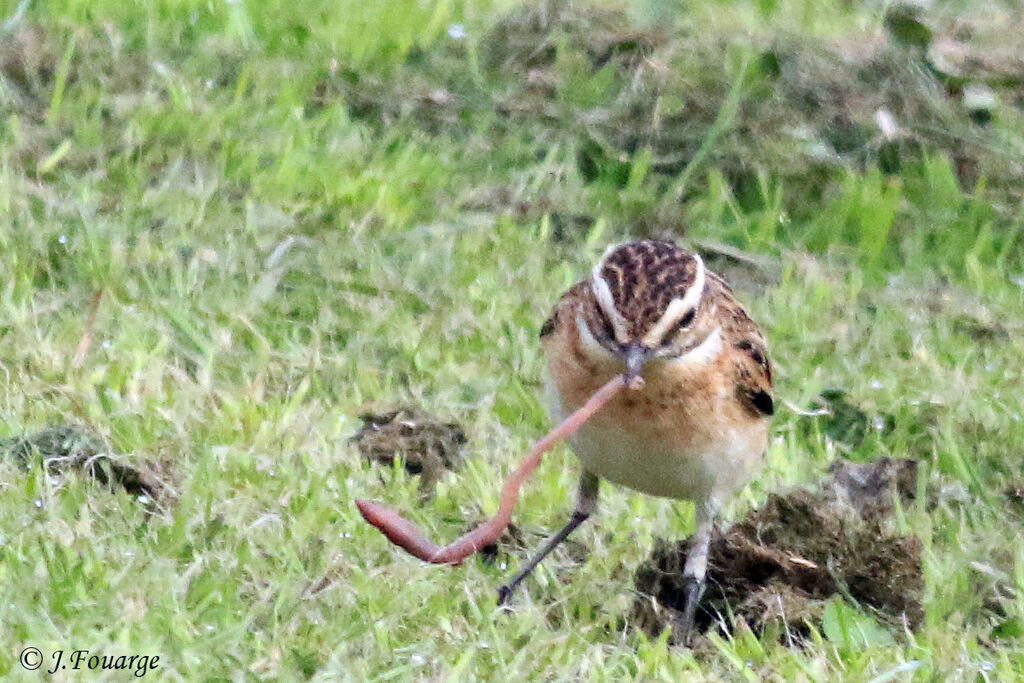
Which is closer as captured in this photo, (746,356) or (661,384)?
(661,384)

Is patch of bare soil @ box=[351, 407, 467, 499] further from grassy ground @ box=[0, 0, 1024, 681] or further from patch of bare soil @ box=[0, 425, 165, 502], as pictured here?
patch of bare soil @ box=[0, 425, 165, 502]

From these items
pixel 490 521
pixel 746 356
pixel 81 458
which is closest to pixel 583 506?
pixel 746 356

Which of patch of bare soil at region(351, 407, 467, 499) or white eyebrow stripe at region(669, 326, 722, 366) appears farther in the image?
patch of bare soil at region(351, 407, 467, 499)

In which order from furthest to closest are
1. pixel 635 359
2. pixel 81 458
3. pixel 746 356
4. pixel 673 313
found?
pixel 81 458 < pixel 746 356 < pixel 673 313 < pixel 635 359


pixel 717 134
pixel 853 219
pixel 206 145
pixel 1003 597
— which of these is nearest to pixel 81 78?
pixel 206 145

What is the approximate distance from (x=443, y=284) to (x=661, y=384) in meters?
2.59

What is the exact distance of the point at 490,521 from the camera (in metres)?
5.17

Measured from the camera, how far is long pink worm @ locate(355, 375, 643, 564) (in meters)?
4.87

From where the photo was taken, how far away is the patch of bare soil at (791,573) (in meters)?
5.77

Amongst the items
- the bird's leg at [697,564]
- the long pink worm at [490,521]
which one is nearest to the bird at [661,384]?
the bird's leg at [697,564]

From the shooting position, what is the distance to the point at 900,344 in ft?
26.6

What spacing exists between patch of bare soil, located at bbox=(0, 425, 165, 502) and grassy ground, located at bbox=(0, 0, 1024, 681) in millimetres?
85

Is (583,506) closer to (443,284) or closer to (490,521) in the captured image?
(490,521)

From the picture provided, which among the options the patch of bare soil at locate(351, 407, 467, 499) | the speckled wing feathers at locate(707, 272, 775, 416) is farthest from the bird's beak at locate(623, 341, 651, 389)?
the patch of bare soil at locate(351, 407, 467, 499)
